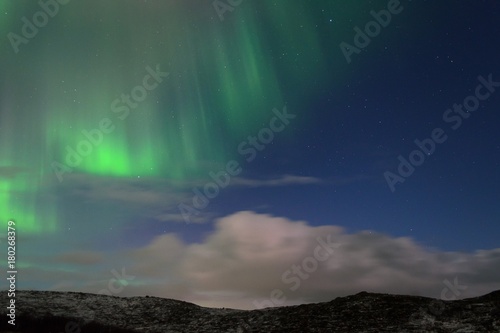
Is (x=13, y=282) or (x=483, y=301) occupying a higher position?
(x=13, y=282)

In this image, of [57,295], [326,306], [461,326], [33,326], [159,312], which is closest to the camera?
[461,326]

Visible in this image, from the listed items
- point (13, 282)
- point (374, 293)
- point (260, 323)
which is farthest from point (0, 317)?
point (374, 293)

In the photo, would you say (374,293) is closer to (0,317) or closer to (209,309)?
(209,309)

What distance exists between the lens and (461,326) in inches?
701

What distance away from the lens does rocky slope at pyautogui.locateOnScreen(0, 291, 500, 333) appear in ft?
60.3

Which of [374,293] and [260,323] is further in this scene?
[374,293]

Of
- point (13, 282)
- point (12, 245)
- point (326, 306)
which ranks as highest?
point (12, 245)

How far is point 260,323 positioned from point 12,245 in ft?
33.8

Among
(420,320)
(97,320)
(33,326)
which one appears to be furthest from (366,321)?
(33,326)

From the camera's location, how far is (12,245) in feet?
69.6

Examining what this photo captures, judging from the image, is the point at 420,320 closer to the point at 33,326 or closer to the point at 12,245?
the point at 33,326

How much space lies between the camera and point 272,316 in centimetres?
2097

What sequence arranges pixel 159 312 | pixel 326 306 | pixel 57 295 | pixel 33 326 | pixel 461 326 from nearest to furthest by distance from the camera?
pixel 461 326
pixel 33 326
pixel 326 306
pixel 159 312
pixel 57 295

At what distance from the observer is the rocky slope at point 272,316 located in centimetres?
1839
